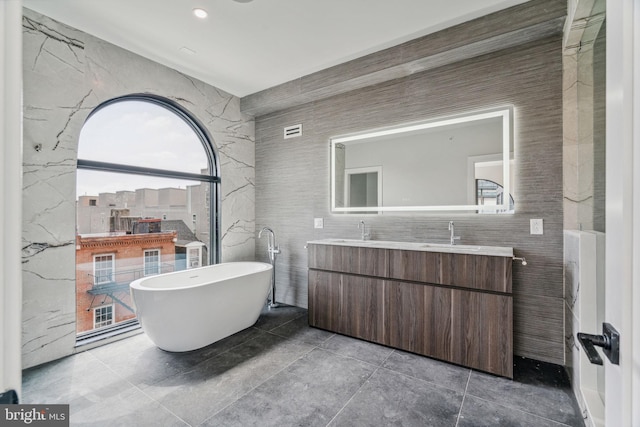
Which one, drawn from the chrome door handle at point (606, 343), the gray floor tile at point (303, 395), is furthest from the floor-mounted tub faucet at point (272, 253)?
the chrome door handle at point (606, 343)

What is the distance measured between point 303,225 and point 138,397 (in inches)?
89.1

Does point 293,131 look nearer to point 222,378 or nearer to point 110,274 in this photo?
point 110,274

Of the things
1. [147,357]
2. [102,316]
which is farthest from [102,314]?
[147,357]

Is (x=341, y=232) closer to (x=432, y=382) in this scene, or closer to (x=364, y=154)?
(x=364, y=154)

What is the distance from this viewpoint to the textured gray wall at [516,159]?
2.22 metres

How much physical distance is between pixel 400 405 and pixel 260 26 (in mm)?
3068

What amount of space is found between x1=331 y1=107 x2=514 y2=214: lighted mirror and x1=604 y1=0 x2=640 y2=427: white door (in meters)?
2.01

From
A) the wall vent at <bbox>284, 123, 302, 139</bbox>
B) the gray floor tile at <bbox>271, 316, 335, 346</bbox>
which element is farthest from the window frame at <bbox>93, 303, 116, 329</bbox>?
the wall vent at <bbox>284, 123, 302, 139</bbox>

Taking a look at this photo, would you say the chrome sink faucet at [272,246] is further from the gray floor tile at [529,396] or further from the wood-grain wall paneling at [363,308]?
the gray floor tile at [529,396]

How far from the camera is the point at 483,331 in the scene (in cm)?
213

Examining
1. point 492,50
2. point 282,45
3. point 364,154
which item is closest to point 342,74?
point 282,45

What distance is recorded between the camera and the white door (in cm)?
53

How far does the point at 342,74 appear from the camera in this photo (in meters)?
2.98

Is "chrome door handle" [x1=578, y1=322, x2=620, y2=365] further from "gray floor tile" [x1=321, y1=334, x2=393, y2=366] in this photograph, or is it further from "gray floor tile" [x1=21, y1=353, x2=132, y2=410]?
"gray floor tile" [x1=21, y1=353, x2=132, y2=410]
